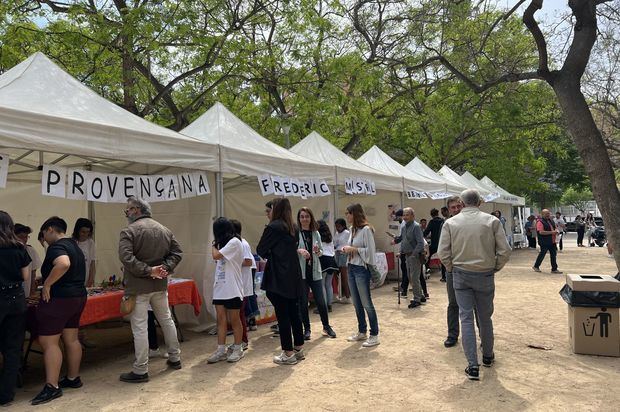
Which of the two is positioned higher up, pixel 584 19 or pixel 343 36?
pixel 343 36

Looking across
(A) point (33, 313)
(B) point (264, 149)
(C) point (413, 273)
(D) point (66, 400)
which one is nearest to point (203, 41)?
(B) point (264, 149)

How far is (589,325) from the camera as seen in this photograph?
4.81 meters

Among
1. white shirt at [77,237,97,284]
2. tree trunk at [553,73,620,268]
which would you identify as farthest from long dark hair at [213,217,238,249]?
tree trunk at [553,73,620,268]

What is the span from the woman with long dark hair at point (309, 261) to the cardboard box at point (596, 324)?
2766mm

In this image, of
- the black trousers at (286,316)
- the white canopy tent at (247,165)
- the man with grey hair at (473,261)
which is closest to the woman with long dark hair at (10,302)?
the black trousers at (286,316)

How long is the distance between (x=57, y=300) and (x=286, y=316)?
2104 millimetres

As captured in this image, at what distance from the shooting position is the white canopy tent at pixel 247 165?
21.1 feet

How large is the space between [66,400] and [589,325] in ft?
16.8

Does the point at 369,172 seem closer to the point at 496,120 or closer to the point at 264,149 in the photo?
the point at 264,149

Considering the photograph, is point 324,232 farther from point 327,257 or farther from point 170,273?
point 170,273

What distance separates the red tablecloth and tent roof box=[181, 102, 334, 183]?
1632 mm

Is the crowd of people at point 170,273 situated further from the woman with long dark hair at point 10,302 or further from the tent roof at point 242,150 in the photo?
the tent roof at point 242,150

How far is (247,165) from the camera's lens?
6.52 metres

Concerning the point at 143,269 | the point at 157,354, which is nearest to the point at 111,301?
the point at 157,354
